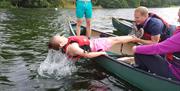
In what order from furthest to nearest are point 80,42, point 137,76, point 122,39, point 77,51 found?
1. point 122,39
2. point 80,42
3. point 77,51
4. point 137,76

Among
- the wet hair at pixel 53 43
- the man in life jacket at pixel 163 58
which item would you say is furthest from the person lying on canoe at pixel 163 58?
the wet hair at pixel 53 43

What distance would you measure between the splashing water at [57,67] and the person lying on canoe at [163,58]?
284 centimetres

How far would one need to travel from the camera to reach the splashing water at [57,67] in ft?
32.2

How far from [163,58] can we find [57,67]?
3888 millimetres

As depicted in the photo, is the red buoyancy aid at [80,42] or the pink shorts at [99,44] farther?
the pink shorts at [99,44]

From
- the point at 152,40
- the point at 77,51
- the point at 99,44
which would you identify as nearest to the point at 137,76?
the point at 152,40

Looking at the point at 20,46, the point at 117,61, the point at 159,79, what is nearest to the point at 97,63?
the point at 117,61

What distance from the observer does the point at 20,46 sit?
13969 mm

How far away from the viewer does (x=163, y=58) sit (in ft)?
23.5

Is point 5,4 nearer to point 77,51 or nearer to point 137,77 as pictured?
point 77,51

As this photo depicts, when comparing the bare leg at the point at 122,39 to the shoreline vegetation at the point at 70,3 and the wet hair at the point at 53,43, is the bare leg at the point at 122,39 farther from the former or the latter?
the shoreline vegetation at the point at 70,3

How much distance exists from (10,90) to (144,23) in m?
3.80

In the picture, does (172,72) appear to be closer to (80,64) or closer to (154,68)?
(154,68)

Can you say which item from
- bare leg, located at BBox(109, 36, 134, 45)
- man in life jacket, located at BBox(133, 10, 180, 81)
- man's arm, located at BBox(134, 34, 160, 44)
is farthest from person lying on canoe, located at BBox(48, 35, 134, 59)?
man in life jacket, located at BBox(133, 10, 180, 81)
